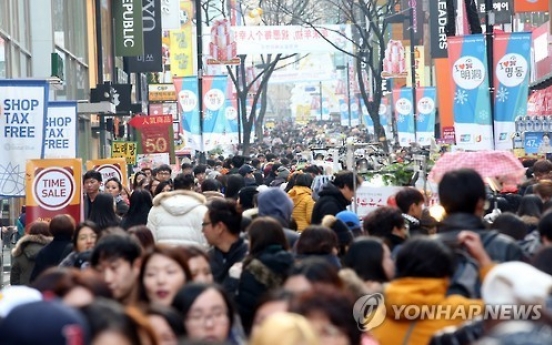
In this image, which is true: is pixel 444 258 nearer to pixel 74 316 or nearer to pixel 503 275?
pixel 503 275

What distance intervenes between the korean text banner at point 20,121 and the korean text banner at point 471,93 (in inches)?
324

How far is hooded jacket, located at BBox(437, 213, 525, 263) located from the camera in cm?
779

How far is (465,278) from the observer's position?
717 cm

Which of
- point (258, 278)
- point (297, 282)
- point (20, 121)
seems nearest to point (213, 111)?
point (20, 121)

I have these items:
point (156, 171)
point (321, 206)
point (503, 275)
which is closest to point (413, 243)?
point (503, 275)

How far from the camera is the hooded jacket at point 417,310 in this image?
21.8 ft

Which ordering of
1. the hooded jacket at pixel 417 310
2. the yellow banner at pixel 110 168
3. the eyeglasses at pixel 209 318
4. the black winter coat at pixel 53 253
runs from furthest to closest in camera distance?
1. the yellow banner at pixel 110 168
2. the black winter coat at pixel 53 253
3. the hooded jacket at pixel 417 310
4. the eyeglasses at pixel 209 318

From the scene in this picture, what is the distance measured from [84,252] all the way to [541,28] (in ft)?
110

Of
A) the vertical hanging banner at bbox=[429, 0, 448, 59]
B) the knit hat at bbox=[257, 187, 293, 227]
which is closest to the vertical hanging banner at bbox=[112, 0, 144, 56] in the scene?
the vertical hanging banner at bbox=[429, 0, 448, 59]

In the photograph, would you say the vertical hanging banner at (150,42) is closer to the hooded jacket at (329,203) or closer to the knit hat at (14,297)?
the hooded jacket at (329,203)

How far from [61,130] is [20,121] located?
15.2 feet

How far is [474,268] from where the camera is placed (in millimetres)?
7293

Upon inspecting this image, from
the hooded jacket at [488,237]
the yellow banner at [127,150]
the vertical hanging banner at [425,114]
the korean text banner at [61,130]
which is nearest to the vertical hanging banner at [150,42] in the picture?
the vertical hanging banner at [425,114]

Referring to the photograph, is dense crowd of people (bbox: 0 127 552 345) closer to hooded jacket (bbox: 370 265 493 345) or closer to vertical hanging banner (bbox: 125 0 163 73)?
hooded jacket (bbox: 370 265 493 345)
